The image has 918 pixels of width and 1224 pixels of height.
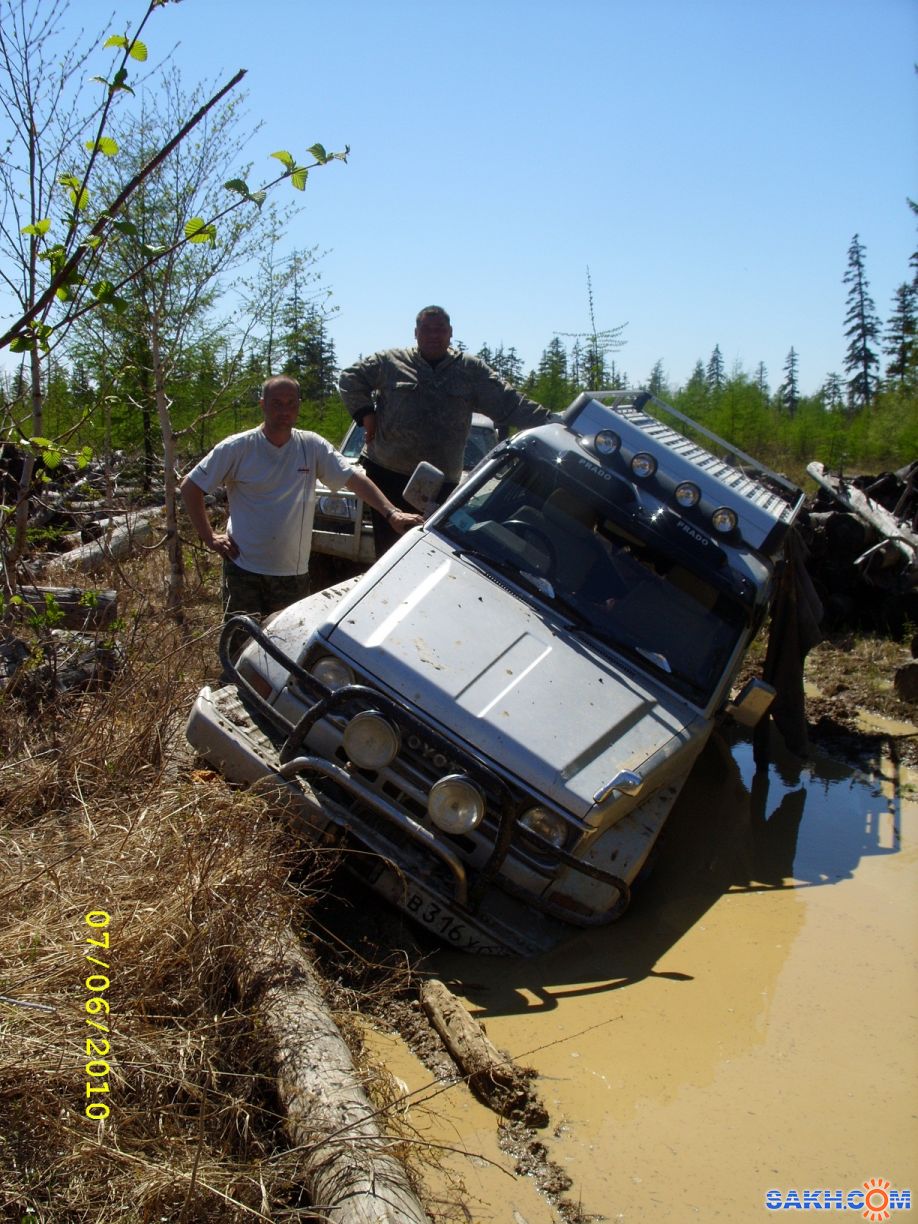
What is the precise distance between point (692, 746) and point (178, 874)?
2.40 metres

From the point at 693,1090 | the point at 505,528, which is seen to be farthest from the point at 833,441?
the point at 693,1090

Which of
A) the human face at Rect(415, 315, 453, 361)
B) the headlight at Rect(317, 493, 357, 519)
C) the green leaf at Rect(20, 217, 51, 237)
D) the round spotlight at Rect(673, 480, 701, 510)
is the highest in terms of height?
the human face at Rect(415, 315, 453, 361)

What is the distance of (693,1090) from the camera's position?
3.41 m

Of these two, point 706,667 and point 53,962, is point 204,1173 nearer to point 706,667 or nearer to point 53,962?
point 53,962

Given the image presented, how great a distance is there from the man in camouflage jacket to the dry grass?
9.71 ft

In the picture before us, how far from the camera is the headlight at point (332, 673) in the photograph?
4.34 m

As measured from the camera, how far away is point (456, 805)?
12.6 feet

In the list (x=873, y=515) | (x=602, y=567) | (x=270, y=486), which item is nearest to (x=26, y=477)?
(x=270, y=486)

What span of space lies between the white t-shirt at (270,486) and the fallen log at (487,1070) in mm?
3011

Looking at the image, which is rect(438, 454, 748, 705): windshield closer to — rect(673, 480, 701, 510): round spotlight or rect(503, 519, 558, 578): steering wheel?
rect(503, 519, 558, 578): steering wheel

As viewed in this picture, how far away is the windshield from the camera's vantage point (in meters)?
4.90

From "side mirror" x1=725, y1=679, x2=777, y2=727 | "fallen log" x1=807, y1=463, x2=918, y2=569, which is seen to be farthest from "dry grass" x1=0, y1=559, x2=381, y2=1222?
"fallen log" x1=807, y1=463, x2=918, y2=569

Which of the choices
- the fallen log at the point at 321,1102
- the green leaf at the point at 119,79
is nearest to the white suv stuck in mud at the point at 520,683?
the fallen log at the point at 321,1102
